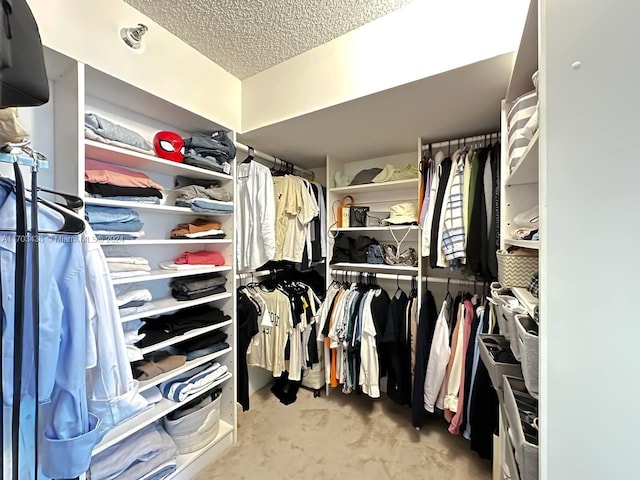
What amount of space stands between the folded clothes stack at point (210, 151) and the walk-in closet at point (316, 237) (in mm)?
18

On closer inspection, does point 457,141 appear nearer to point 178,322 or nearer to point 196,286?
point 196,286

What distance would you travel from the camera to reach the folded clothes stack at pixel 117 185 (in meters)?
1.15

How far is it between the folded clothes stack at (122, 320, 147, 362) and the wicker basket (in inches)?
63.9

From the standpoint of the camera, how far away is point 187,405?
62.2 inches

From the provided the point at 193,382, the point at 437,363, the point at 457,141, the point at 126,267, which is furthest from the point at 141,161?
the point at 437,363

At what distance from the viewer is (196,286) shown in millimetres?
1544

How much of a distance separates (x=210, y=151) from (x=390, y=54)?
3.67 feet

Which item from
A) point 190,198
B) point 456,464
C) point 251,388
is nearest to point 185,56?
point 190,198

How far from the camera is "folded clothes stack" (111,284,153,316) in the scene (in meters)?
1.19

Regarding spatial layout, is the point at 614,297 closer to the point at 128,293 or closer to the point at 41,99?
the point at 41,99

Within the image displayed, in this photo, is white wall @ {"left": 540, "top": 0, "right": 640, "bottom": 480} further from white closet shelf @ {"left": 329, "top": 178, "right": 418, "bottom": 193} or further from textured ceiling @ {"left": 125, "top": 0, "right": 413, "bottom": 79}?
white closet shelf @ {"left": 329, "top": 178, "right": 418, "bottom": 193}

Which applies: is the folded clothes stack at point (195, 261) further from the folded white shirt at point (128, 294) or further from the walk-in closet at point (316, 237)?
the folded white shirt at point (128, 294)

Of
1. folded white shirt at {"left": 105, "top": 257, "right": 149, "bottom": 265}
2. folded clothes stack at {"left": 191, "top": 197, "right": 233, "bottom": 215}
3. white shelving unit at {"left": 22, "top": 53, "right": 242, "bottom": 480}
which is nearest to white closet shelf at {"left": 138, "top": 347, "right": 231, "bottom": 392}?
white shelving unit at {"left": 22, "top": 53, "right": 242, "bottom": 480}

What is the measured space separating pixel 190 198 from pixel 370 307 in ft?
4.60
